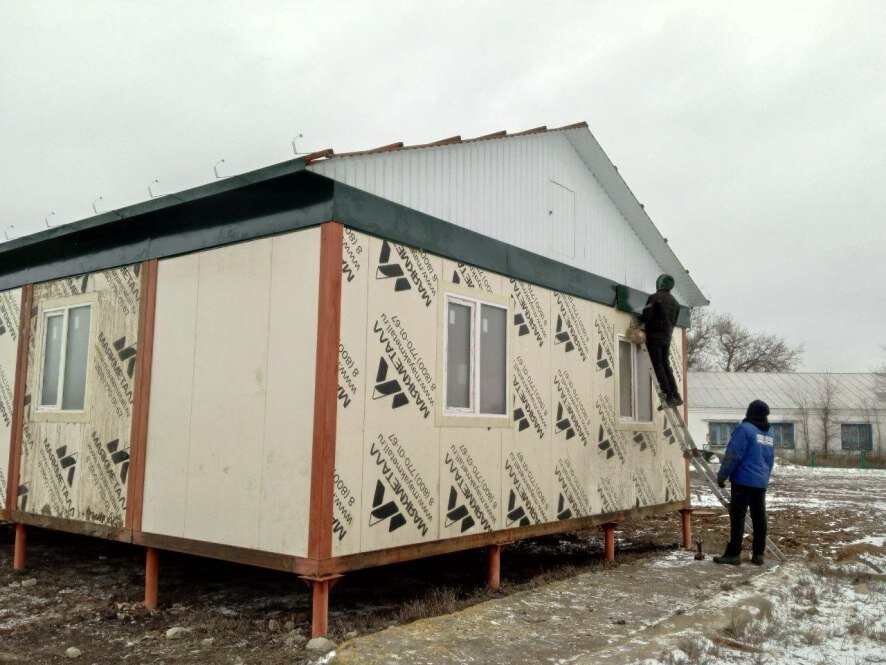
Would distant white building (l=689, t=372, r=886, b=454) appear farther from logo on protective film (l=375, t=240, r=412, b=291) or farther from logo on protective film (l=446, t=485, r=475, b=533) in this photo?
logo on protective film (l=375, t=240, r=412, b=291)

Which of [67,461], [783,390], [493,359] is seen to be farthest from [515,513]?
[783,390]

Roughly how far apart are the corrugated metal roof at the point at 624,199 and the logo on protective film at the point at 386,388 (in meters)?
2.38

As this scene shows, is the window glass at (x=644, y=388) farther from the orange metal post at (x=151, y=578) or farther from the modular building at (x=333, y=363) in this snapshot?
the orange metal post at (x=151, y=578)

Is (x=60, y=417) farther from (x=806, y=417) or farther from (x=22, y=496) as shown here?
(x=806, y=417)

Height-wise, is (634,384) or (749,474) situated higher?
(634,384)

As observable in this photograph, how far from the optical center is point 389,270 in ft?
20.8

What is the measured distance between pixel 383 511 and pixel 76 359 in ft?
13.6

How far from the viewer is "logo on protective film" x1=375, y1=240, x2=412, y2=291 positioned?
6262 millimetres

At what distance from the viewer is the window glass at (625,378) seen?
9750 mm

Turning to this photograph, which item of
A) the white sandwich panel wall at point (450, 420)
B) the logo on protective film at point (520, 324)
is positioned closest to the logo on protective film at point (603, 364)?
the white sandwich panel wall at point (450, 420)

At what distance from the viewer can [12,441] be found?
349 inches

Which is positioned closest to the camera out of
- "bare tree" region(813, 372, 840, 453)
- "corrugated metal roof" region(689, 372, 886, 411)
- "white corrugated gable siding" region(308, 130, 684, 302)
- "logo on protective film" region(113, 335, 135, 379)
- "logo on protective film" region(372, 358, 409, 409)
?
"logo on protective film" region(372, 358, 409, 409)

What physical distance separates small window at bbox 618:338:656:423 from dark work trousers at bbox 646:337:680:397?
0.20 m

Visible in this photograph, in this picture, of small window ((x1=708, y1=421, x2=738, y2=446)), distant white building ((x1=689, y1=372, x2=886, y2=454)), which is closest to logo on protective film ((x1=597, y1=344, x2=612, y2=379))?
distant white building ((x1=689, y1=372, x2=886, y2=454))
